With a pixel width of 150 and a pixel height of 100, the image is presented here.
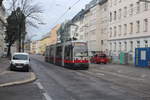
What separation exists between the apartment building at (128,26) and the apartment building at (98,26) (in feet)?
15.5

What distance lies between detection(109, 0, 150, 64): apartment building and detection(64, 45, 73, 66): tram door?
1530 centimetres

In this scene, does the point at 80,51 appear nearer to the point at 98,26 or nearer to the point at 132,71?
the point at 132,71

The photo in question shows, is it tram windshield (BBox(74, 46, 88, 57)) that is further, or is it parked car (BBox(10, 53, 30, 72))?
tram windshield (BBox(74, 46, 88, 57))

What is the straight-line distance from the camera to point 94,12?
78500 mm

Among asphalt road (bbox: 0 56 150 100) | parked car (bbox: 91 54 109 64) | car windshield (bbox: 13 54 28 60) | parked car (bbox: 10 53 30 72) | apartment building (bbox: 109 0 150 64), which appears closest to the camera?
asphalt road (bbox: 0 56 150 100)

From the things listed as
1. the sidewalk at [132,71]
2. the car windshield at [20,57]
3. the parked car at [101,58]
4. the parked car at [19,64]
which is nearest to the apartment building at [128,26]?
the parked car at [101,58]

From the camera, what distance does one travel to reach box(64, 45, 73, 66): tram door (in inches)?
1366

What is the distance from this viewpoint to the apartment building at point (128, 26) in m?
47.6

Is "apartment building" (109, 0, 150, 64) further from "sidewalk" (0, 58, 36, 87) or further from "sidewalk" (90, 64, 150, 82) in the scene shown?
"sidewalk" (0, 58, 36, 87)

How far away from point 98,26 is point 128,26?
813 inches

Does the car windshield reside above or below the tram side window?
below

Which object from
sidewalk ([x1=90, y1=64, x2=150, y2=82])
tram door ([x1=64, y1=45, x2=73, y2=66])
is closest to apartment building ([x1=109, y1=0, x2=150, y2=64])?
sidewalk ([x1=90, y1=64, x2=150, y2=82])

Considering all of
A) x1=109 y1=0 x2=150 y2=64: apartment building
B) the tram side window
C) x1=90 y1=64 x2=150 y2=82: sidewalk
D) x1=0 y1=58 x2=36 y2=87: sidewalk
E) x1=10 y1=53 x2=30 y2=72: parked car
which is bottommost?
x1=90 y1=64 x2=150 y2=82: sidewalk

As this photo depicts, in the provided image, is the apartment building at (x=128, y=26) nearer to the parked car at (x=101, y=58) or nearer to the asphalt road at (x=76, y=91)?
the parked car at (x=101, y=58)
